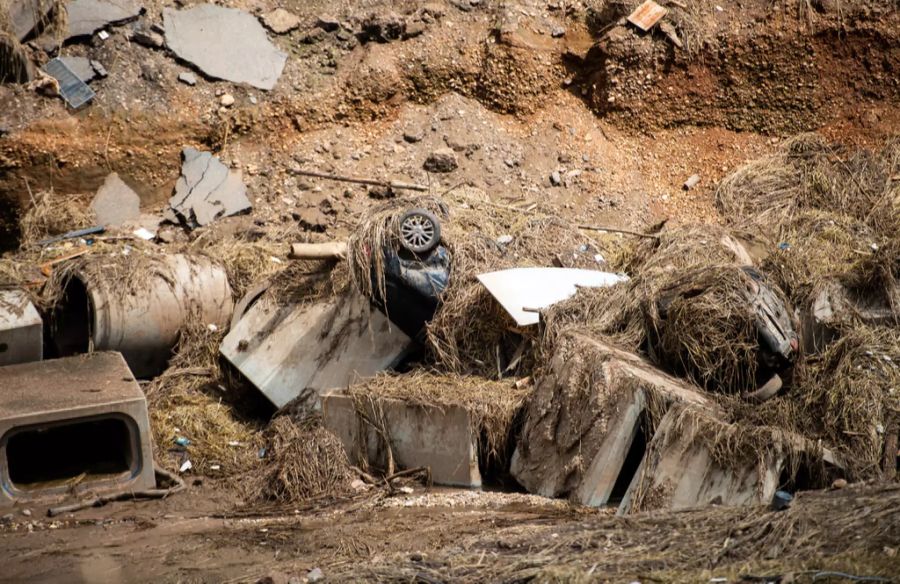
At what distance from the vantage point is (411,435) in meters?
7.68

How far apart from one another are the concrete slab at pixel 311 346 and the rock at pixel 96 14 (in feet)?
11.5

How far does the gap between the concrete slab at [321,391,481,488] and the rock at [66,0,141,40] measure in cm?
481

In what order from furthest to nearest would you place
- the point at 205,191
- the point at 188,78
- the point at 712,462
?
the point at 188,78 < the point at 205,191 < the point at 712,462

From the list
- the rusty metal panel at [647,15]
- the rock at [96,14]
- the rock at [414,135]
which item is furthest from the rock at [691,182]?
the rock at [96,14]

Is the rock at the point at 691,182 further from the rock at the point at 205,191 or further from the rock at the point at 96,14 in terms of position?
the rock at the point at 96,14

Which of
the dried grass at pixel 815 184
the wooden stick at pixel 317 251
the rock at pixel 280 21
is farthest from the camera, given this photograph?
the rock at pixel 280 21

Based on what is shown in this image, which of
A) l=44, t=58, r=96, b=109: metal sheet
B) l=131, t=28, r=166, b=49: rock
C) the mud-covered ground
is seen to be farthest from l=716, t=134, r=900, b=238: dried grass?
l=44, t=58, r=96, b=109: metal sheet

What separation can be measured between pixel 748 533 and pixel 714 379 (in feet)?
6.74

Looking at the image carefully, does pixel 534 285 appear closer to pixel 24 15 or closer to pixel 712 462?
pixel 712 462

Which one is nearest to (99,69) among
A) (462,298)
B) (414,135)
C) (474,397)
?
(414,135)

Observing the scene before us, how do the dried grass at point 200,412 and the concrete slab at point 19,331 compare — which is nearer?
the dried grass at point 200,412

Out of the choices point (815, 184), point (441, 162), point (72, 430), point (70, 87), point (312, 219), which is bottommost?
point (72, 430)

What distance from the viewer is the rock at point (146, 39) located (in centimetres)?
1101

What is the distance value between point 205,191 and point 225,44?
1.49 metres
